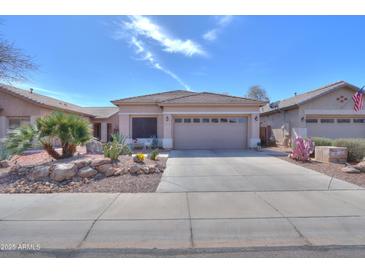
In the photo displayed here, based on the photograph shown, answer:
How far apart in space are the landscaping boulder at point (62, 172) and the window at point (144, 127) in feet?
36.0

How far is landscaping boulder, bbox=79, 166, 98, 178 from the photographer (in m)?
8.20

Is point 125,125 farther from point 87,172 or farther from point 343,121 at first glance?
point 343,121

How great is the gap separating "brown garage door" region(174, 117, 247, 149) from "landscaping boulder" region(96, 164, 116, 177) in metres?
10.2

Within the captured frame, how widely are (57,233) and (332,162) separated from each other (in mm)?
11582

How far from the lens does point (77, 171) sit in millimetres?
8352

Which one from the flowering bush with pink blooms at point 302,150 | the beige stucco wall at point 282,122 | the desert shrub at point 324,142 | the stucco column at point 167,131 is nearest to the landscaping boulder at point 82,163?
the flowering bush with pink blooms at point 302,150

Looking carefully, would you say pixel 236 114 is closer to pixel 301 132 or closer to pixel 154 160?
pixel 301 132

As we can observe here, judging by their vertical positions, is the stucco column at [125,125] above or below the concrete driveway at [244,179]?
above

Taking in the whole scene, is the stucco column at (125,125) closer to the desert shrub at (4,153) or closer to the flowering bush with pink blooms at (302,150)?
the desert shrub at (4,153)

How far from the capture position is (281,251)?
3.72 m

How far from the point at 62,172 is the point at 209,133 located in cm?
1221

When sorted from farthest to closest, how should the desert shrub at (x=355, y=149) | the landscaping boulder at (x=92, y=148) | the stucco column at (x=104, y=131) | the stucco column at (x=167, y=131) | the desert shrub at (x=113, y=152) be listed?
the stucco column at (x=104, y=131) < the stucco column at (x=167, y=131) < the landscaping boulder at (x=92, y=148) < the desert shrub at (x=355, y=149) < the desert shrub at (x=113, y=152)

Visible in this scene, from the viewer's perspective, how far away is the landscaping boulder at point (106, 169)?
27.8ft

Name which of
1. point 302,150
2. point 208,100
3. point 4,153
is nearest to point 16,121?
point 4,153
